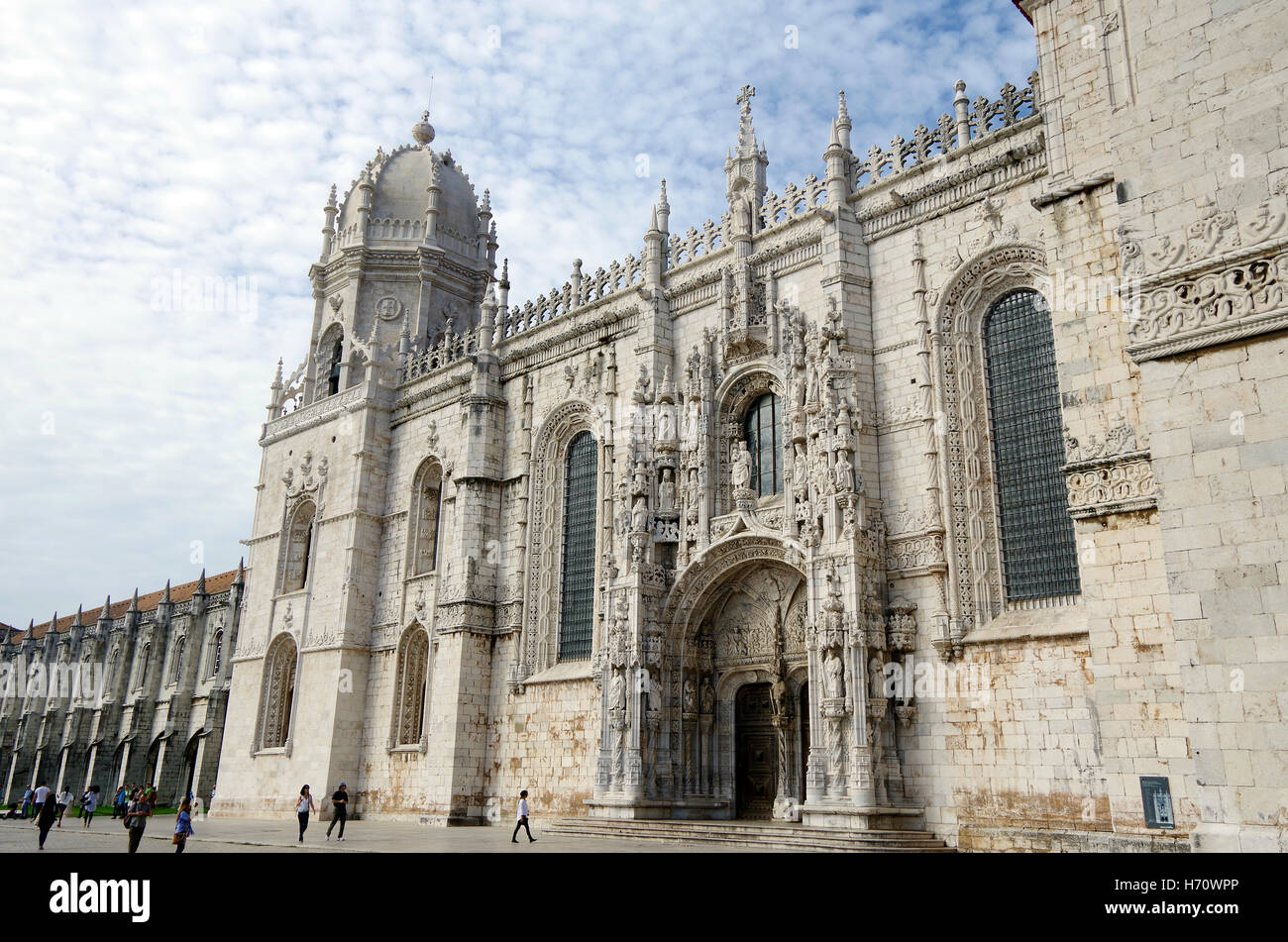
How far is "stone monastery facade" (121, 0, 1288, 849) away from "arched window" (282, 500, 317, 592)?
0.81 ft

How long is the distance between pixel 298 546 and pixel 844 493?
2028 centimetres

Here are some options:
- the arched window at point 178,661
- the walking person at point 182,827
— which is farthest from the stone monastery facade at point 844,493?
the arched window at point 178,661

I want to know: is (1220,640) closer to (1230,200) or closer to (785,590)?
(1230,200)

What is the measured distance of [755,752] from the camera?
2048cm

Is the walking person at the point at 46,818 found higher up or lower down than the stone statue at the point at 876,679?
lower down

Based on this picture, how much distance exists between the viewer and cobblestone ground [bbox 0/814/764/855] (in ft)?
54.2

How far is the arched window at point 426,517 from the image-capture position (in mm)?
28250

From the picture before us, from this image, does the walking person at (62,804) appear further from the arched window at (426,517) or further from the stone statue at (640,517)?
the stone statue at (640,517)

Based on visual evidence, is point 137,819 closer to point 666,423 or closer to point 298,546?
point 666,423

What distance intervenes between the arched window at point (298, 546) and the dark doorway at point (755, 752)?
16.4 m

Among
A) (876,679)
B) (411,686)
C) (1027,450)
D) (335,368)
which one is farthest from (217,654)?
(1027,450)
